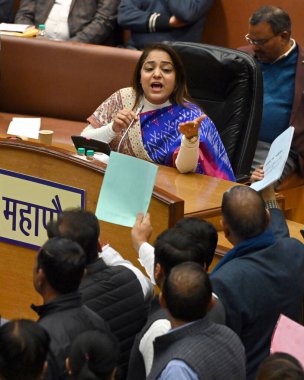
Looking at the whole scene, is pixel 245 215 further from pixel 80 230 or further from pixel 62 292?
pixel 62 292

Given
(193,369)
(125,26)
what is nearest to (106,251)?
(193,369)

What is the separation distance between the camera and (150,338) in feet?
7.92

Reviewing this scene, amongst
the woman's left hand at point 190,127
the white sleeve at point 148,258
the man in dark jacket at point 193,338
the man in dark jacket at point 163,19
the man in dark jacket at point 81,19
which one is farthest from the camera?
the man in dark jacket at point 81,19

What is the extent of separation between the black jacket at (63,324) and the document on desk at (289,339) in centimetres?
42

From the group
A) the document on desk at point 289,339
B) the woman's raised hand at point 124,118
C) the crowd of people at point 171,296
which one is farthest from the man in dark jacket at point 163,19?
the document on desk at point 289,339

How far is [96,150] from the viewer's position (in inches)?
136

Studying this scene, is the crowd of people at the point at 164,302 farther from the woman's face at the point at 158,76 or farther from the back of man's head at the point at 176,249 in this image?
the woman's face at the point at 158,76

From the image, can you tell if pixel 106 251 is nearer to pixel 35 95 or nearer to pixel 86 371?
pixel 86 371

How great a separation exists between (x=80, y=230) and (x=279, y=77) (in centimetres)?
234

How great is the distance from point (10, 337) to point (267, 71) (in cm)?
301

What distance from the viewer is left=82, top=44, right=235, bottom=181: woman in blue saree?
381 centimetres

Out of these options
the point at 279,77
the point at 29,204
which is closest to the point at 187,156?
the point at 29,204

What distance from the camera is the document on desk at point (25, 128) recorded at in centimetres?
426

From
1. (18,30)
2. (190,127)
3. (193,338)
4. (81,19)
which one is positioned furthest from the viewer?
(81,19)
